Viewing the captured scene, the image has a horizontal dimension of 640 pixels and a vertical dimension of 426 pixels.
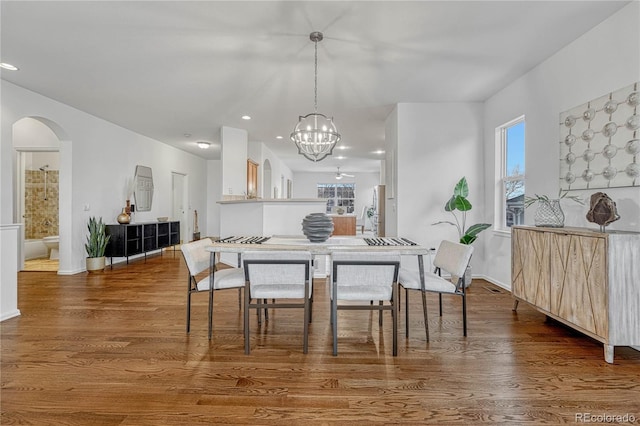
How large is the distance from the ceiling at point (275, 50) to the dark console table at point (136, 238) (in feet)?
6.62

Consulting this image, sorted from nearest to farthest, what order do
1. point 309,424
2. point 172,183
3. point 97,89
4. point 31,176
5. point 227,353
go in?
1. point 309,424
2. point 227,353
3. point 97,89
4. point 31,176
5. point 172,183

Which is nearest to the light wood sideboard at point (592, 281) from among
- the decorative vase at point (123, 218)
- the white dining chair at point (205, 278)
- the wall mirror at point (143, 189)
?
the white dining chair at point (205, 278)

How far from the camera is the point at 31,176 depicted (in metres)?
6.92

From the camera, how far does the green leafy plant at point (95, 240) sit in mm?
5352

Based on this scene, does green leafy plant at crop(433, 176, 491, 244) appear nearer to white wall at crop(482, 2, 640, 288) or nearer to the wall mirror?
white wall at crop(482, 2, 640, 288)

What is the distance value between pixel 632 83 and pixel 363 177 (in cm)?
1151

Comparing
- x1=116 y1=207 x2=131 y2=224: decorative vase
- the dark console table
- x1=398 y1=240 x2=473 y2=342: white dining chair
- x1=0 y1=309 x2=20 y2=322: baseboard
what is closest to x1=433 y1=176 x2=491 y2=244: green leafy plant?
x1=398 y1=240 x2=473 y2=342: white dining chair

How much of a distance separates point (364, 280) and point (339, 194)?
11856 millimetres

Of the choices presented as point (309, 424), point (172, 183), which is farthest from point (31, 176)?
point (309, 424)

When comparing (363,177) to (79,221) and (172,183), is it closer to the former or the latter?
(172,183)

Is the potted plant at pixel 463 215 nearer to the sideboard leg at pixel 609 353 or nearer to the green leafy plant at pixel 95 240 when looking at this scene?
the sideboard leg at pixel 609 353

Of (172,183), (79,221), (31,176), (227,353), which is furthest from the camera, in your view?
(172,183)

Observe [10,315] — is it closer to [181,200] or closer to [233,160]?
[233,160]

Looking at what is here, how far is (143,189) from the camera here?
23.0ft
